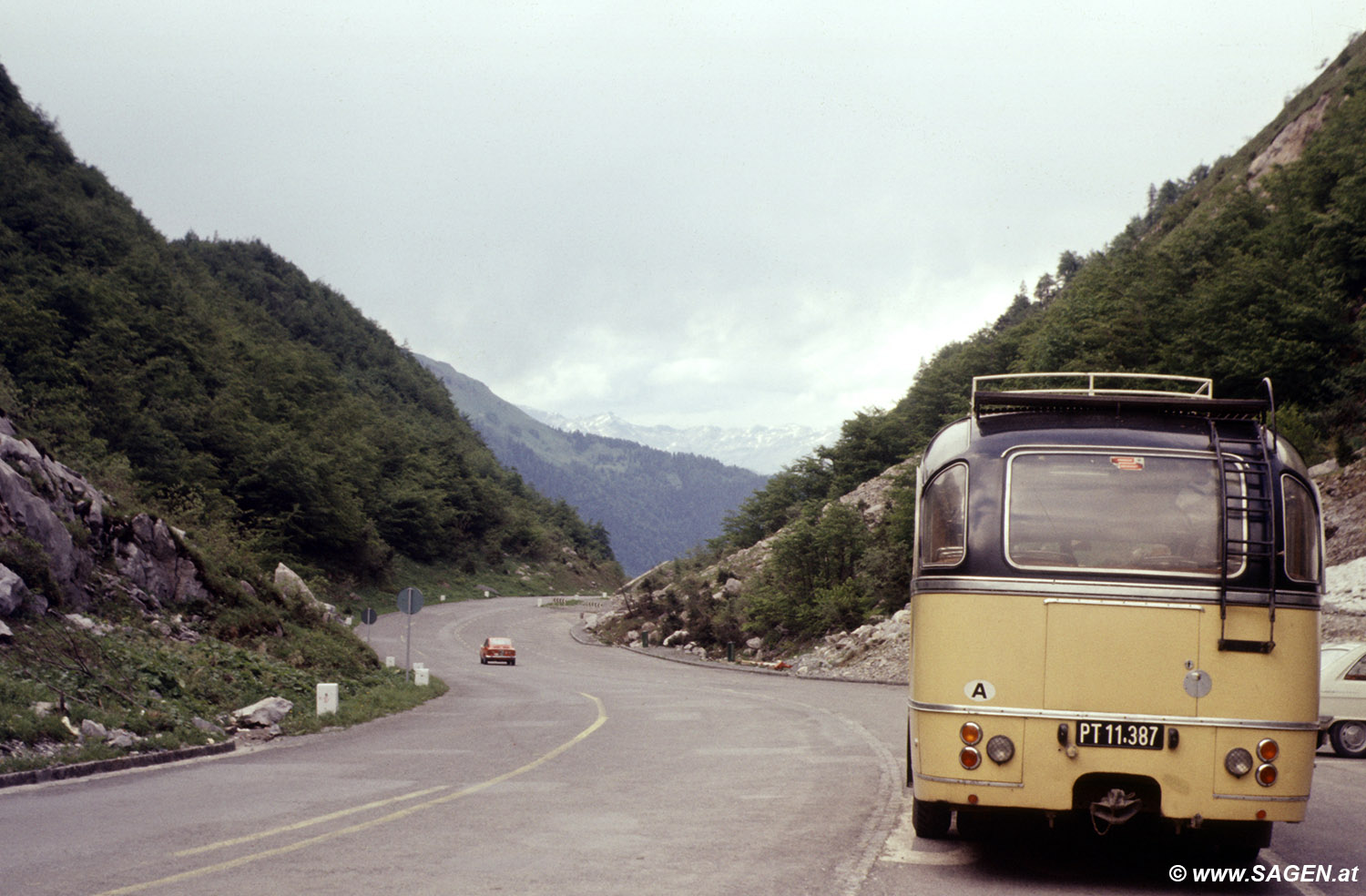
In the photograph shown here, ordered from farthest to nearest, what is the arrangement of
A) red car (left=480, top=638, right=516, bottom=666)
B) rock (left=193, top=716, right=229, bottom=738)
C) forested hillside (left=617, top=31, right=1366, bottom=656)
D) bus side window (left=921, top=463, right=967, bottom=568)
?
red car (left=480, top=638, right=516, bottom=666) → forested hillside (left=617, top=31, right=1366, bottom=656) → rock (left=193, top=716, right=229, bottom=738) → bus side window (left=921, top=463, right=967, bottom=568)

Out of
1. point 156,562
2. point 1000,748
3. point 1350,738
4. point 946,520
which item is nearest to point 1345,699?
point 1350,738

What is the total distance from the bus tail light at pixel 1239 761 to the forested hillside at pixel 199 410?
21.7m

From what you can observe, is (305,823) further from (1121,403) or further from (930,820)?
(1121,403)

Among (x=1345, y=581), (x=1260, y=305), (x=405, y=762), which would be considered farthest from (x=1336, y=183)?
(x=405, y=762)

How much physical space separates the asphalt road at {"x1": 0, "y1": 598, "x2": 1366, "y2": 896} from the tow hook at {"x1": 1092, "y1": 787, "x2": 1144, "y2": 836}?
50cm

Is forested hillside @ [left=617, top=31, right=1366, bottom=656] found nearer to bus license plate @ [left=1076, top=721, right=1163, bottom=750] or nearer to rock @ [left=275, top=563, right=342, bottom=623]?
rock @ [left=275, top=563, right=342, bottom=623]

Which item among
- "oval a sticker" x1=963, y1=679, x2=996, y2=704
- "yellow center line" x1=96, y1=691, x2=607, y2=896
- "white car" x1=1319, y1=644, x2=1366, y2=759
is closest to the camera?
"yellow center line" x1=96, y1=691, x2=607, y2=896

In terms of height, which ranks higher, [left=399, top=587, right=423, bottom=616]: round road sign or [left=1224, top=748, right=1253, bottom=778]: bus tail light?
[left=1224, top=748, right=1253, bottom=778]: bus tail light

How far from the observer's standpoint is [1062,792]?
6895 millimetres

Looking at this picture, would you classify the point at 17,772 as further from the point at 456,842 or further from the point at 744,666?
the point at 744,666

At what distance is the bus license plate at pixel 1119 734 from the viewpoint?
6.84 meters

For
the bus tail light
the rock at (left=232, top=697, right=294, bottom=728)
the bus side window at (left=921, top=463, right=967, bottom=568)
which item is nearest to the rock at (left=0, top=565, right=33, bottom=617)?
the rock at (left=232, top=697, right=294, bottom=728)

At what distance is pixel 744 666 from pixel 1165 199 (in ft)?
318

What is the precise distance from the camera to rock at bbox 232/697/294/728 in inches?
696
